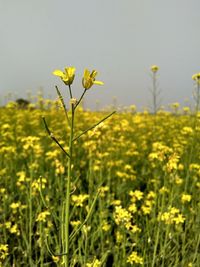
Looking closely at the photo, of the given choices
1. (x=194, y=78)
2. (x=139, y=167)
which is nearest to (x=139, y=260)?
(x=194, y=78)

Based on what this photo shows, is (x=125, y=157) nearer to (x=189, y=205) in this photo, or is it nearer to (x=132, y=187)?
(x=132, y=187)

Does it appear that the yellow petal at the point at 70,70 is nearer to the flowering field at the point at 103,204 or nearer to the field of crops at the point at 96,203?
the field of crops at the point at 96,203

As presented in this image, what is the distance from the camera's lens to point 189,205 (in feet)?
10.4

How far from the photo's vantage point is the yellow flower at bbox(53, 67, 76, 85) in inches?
39.1

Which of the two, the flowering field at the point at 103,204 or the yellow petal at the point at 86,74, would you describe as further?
the flowering field at the point at 103,204

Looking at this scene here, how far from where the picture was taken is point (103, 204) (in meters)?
2.70

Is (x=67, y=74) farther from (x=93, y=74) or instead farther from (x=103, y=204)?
(x=103, y=204)

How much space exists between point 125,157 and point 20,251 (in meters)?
2.20

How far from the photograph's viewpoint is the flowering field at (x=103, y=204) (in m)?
2.08

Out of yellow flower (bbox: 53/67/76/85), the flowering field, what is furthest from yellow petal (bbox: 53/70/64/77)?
the flowering field

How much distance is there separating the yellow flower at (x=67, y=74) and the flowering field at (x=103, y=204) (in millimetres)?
241

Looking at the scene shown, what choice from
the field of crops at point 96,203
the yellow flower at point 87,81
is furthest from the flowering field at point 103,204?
the yellow flower at point 87,81

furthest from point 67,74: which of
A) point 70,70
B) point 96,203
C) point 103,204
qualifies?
point 96,203

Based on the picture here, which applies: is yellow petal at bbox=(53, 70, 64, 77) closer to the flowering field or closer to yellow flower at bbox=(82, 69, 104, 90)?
yellow flower at bbox=(82, 69, 104, 90)
